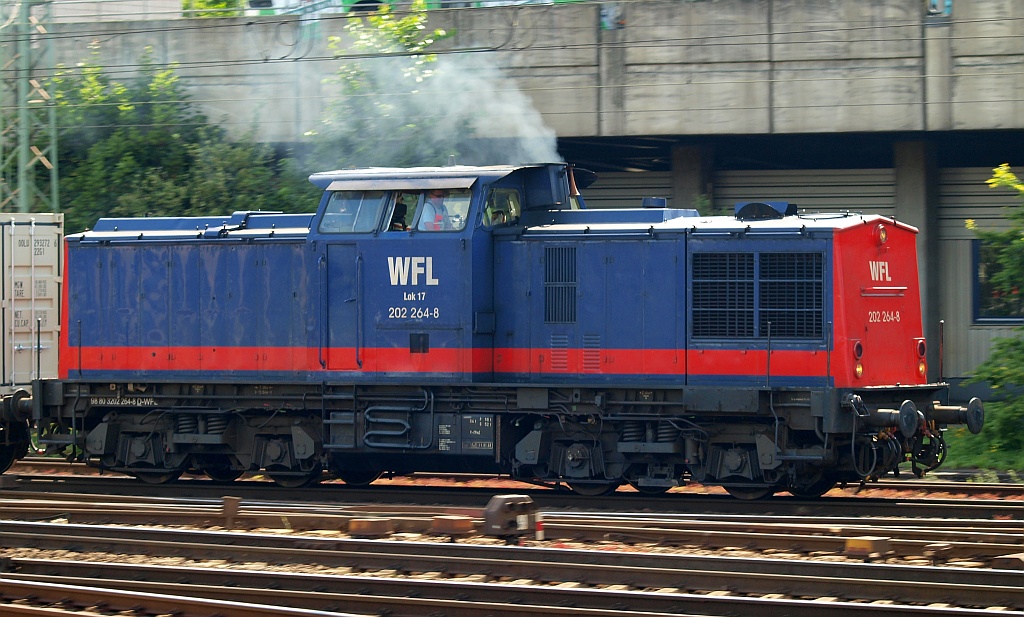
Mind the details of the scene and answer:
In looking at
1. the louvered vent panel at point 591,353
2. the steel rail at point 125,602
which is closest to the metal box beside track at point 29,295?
the louvered vent panel at point 591,353

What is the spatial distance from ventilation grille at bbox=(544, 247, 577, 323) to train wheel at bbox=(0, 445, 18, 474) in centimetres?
694

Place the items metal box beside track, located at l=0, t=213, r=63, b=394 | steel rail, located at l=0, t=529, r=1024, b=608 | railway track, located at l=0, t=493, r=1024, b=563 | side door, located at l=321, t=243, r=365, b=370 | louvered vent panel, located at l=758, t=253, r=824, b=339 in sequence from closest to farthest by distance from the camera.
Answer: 1. steel rail, located at l=0, t=529, r=1024, b=608
2. railway track, located at l=0, t=493, r=1024, b=563
3. louvered vent panel, located at l=758, t=253, r=824, b=339
4. side door, located at l=321, t=243, r=365, b=370
5. metal box beside track, located at l=0, t=213, r=63, b=394

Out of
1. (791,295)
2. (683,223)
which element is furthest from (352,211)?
(791,295)

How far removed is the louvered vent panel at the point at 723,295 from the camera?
37.8 feet

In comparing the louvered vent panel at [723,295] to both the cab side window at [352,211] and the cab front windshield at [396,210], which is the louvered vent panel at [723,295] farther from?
the cab side window at [352,211]

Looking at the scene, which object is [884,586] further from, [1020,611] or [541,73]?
[541,73]

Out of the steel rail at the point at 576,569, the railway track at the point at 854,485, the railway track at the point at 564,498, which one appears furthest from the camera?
the railway track at the point at 854,485

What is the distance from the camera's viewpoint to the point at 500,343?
12.5 m

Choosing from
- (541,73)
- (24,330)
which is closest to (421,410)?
(24,330)

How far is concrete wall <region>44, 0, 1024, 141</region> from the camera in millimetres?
18484

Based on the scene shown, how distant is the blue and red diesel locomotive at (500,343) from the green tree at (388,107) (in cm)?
576

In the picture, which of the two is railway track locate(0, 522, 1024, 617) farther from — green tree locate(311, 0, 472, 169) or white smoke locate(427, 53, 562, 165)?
white smoke locate(427, 53, 562, 165)

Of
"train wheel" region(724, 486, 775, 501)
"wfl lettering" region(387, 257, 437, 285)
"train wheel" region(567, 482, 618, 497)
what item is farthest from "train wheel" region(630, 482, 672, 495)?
"wfl lettering" region(387, 257, 437, 285)

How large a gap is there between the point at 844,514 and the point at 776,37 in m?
10.3
